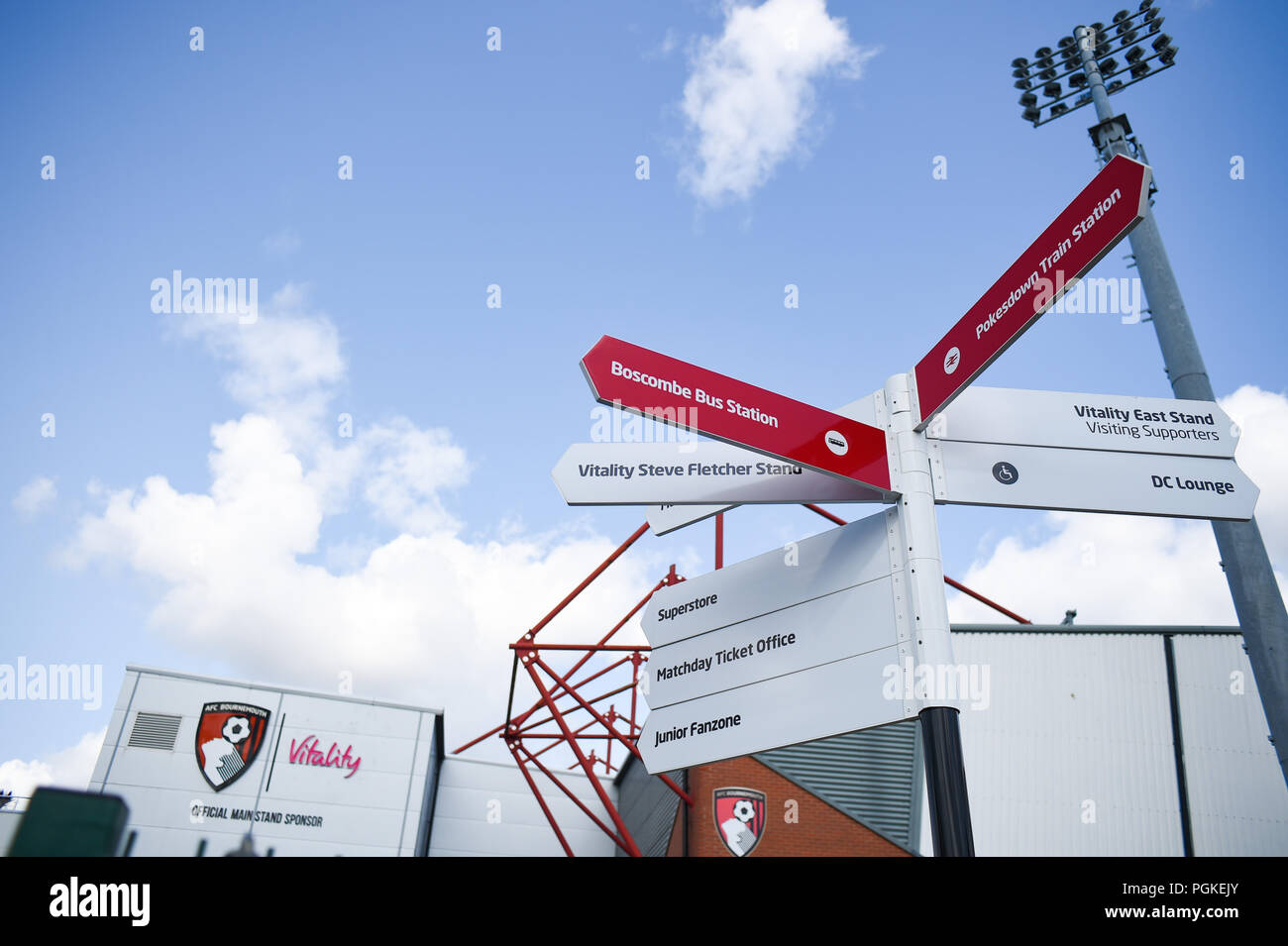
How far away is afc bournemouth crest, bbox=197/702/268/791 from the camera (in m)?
22.5

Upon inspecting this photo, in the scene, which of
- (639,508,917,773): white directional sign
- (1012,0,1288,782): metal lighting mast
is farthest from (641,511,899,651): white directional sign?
(1012,0,1288,782): metal lighting mast

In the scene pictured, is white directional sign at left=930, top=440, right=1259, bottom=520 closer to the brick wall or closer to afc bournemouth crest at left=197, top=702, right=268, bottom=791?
the brick wall

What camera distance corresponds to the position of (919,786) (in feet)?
51.9

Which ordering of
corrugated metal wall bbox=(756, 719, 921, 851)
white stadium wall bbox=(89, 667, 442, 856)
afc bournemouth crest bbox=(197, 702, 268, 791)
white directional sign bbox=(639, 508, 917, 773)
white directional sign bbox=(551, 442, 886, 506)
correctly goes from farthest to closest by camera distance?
afc bournemouth crest bbox=(197, 702, 268, 791), white stadium wall bbox=(89, 667, 442, 856), corrugated metal wall bbox=(756, 719, 921, 851), white directional sign bbox=(551, 442, 886, 506), white directional sign bbox=(639, 508, 917, 773)

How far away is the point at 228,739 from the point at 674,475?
22.1 metres

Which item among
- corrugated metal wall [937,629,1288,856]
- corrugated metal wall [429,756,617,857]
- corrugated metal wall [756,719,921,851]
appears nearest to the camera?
corrugated metal wall [937,629,1288,856]

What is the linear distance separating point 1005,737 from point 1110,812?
71.2 inches

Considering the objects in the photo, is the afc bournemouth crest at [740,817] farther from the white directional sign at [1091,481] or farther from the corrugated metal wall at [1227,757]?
the white directional sign at [1091,481]

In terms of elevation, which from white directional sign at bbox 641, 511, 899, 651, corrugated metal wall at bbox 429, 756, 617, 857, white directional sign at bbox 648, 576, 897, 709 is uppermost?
white directional sign at bbox 641, 511, 899, 651

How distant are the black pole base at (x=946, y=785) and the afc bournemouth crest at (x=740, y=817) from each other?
38.2 ft

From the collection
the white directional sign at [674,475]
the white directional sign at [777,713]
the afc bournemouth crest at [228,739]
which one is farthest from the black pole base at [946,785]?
the afc bournemouth crest at [228,739]

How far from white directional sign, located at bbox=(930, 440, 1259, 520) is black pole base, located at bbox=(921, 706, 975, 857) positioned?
1.26m
